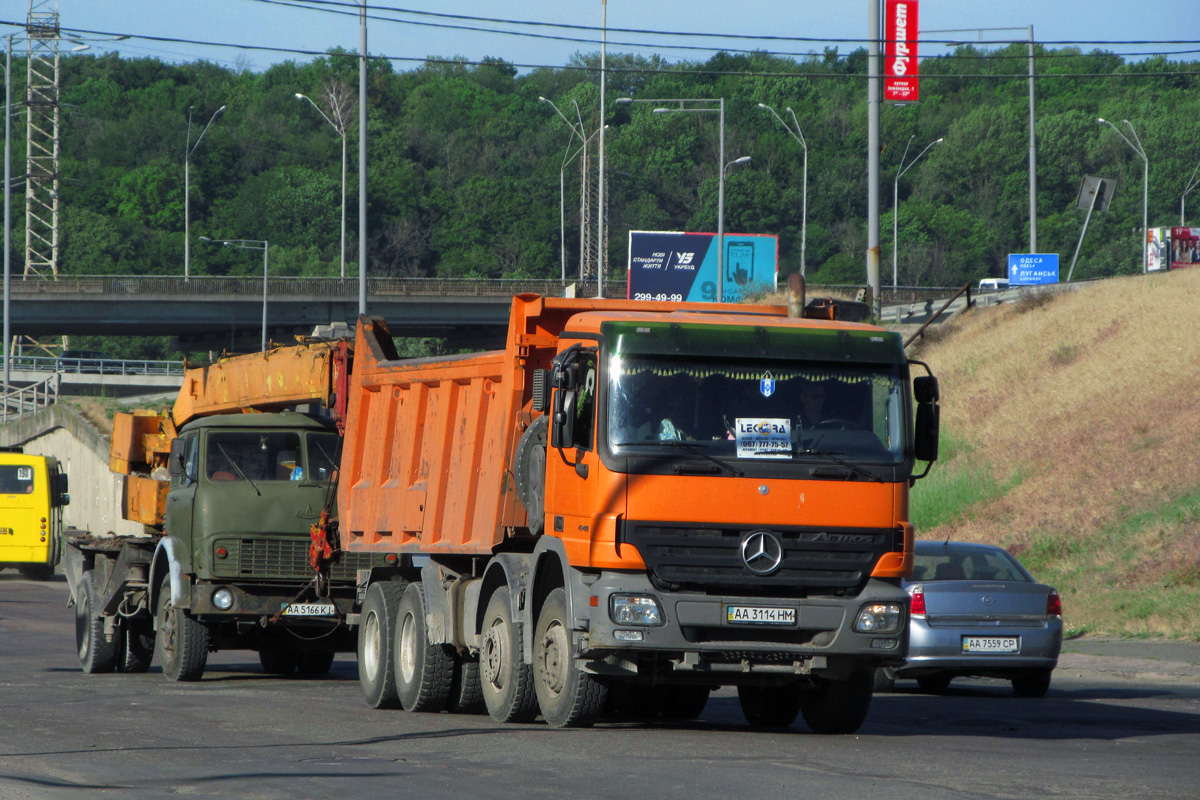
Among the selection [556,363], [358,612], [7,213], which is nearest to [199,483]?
[358,612]

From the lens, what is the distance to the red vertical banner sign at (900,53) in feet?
103

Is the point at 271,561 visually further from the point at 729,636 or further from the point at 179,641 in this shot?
the point at 729,636

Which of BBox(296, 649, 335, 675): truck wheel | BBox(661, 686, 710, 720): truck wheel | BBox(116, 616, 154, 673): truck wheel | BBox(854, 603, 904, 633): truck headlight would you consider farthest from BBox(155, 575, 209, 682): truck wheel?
BBox(854, 603, 904, 633): truck headlight

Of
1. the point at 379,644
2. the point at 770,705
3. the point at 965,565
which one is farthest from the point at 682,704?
A: the point at 965,565

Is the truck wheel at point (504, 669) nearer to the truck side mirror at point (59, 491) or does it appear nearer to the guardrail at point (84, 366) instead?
the truck side mirror at point (59, 491)

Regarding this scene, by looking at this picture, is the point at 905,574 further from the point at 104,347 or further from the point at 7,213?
the point at 104,347

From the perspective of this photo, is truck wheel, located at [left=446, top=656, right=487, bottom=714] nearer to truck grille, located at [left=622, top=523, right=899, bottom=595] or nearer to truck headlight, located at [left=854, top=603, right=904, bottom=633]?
truck grille, located at [left=622, top=523, right=899, bottom=595]

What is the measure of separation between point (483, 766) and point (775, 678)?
229 cm

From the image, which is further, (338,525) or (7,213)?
(7,213)

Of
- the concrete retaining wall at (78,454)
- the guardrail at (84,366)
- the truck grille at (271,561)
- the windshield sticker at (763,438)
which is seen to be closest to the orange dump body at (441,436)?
the truck grille at (271,561)

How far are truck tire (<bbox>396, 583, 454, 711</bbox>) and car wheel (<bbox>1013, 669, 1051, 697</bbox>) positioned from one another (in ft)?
17.6

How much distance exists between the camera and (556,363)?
10.7 metres

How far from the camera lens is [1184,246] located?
216 feet

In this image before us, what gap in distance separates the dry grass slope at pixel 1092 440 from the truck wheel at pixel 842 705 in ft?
31.2
